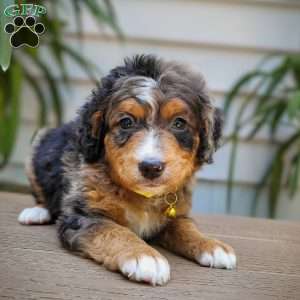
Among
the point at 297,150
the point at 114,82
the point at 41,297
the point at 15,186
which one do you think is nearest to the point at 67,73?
Result: the point at 15,186

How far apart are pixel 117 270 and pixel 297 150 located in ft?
10.1

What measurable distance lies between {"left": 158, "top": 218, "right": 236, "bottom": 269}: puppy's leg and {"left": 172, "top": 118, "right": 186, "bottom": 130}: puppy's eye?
59 cm

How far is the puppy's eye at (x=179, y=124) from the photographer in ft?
7.88

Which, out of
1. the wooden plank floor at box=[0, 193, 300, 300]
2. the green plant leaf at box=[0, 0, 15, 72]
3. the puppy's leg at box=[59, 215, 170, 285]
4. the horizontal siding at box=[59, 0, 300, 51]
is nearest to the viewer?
the green plant leaf at box=[0, 0, 15, 72]

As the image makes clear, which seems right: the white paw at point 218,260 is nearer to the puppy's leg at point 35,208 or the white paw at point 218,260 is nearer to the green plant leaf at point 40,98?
the puppy's leg at point 35,208

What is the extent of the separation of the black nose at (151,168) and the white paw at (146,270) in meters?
0.34

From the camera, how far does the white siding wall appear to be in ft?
16.4

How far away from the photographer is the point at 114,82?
2523 millimetres

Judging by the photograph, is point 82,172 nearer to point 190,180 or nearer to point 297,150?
point 190,180

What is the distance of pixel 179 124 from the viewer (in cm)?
242

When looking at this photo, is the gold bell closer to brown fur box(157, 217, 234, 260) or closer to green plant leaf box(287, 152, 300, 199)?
brown fur box(157, 217, 234, 260)

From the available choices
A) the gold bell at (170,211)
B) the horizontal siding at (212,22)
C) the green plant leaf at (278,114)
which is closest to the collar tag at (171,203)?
the gold bell at (170,211)

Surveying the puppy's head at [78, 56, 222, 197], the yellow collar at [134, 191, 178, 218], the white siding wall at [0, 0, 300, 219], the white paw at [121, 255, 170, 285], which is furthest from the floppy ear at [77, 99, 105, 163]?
the white siding wall at [0, 0, 300, 219]

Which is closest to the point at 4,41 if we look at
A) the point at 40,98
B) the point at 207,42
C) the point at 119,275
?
the point at 119,275
